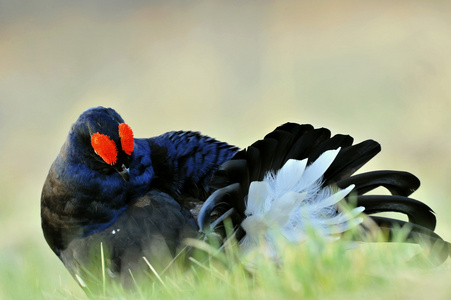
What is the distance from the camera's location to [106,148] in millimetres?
1875

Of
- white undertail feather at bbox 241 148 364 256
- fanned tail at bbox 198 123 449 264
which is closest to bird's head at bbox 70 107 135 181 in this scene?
fanned tail at bbox 198 123 449 264

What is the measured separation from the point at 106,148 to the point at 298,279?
836 millimetres

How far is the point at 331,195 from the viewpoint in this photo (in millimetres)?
1938

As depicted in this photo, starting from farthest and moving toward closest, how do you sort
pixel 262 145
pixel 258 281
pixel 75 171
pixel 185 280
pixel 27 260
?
pixel 27 260, pixel 75 171, pixel 262 145, pixel 185 280, pixel 258 281

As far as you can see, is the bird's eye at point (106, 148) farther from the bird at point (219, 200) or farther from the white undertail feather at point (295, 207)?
the white undertail feather at point (295, 207)

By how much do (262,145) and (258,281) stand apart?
0.54 metres

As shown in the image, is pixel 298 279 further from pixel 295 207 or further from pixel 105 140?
pixel 105 140

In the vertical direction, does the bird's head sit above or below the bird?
above

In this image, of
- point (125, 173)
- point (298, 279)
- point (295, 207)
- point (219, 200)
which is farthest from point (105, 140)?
point (298, 279)

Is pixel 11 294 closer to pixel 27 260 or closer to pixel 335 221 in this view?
pixel 27 260

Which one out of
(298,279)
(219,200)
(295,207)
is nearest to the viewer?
(298,279)

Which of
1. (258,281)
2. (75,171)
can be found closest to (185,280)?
(258,281)

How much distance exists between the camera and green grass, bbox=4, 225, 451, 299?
1.24m

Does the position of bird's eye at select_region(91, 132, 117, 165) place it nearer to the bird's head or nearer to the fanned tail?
the bird's head
